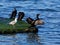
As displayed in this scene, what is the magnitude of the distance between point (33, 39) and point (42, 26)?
720cm

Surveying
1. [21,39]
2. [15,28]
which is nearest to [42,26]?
[15,28]

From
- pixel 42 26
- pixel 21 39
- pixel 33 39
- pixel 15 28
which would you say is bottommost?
pixel 42 26

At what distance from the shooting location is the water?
28156 millimetres

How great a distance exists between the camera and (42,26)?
119 ft

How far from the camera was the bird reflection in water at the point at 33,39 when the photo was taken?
91.3ft

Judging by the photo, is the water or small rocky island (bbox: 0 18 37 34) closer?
the water

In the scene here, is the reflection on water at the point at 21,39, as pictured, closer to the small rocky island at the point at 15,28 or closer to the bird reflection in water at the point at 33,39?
the bird reflection in water at the point at 33,39

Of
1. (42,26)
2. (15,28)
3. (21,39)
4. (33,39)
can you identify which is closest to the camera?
(21,39)

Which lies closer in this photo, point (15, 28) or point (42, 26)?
point (15, 28)

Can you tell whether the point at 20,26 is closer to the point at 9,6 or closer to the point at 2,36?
the point at 2,36

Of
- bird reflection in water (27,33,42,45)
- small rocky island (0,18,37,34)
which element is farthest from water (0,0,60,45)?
small rocky island (0,18,37,34)

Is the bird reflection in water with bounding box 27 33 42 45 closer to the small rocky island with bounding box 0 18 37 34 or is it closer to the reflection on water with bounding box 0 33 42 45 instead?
the reflection on water with bounding box 0 33 42 45

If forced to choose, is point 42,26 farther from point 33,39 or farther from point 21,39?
point 21,39

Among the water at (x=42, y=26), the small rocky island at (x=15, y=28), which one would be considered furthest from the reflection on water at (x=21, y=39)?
the small rocky island at (x=15, y=28)
